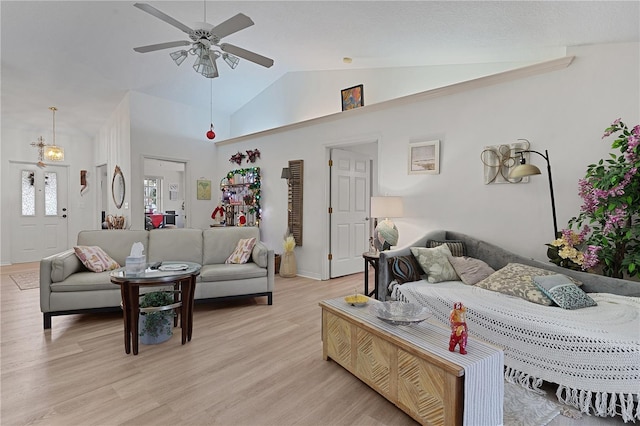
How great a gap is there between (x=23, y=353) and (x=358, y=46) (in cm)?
430

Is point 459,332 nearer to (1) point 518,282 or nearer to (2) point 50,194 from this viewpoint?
(1) point 518,282

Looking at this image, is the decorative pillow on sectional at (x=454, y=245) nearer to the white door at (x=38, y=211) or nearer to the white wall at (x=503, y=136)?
the white wall at (x=503, y=136)

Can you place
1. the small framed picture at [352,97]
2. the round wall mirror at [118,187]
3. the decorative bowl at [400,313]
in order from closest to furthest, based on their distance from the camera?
the decorative bowl at [400,313]
the small framed picture at [352,97]
the round wall mirror at [118,187]

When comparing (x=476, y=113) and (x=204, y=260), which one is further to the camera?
(x=204, y=260)

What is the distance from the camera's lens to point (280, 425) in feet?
5.67

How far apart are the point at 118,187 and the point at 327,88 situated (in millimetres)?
4237

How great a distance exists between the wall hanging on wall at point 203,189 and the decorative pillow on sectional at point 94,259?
316 cm

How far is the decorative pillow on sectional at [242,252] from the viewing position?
3.97m

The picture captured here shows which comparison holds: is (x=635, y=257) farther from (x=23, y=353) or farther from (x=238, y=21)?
(x=23, y=353)

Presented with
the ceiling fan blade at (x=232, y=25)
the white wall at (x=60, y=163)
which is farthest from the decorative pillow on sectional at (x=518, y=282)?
the white wall at (x=60, y=163)

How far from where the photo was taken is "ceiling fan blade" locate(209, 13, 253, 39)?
229 cm

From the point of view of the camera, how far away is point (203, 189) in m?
6.66

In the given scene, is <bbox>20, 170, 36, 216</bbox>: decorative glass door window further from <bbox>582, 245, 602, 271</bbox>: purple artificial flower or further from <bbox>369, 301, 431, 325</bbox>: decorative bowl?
<bbox>582, 245, 602, 271</bbox>: purple artificial flower

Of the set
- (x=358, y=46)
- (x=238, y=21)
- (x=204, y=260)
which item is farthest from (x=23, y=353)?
(x=358, y=46)
